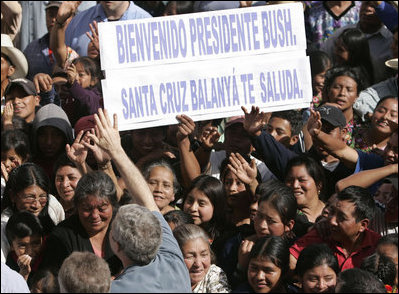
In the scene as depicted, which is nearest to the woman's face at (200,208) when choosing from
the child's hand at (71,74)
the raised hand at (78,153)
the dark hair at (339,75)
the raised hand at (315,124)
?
the raised hand at (78,153)

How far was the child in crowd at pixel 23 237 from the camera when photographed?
686 cm

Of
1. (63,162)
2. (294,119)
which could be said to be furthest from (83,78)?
(294,119)

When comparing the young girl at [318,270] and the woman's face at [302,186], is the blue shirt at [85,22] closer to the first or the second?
the woman's face at [302,186]

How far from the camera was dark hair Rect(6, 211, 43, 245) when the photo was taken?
271 inches

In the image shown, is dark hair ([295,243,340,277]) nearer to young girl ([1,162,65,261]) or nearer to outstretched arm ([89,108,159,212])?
outstretched arm ([89,108,159,212])

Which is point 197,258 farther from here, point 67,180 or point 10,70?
point 10,70

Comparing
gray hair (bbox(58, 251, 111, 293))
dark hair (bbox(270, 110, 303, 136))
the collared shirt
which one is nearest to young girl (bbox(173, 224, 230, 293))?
gray hair (bbox(58, 251, 111, 293))

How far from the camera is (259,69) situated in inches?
296

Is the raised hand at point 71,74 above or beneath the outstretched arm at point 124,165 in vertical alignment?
above

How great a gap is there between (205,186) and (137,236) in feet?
7.06

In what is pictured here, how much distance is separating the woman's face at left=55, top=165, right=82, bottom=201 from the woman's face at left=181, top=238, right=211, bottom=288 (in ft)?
4.50

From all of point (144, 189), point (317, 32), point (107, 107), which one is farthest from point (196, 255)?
point (317, 32)

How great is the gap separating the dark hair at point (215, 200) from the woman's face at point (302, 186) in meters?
0.51

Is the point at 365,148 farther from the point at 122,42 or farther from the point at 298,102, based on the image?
the point at 122,42
